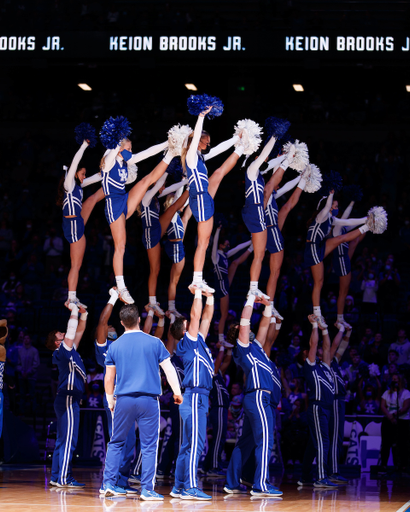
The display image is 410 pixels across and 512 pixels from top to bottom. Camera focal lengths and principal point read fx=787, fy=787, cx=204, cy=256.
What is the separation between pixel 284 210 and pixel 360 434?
4123mm

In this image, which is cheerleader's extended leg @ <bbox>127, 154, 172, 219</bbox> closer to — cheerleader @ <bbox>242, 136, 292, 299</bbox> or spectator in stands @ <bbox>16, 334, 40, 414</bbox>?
cheerleader @ <bbox>242, 136, 292, 299</bbox>

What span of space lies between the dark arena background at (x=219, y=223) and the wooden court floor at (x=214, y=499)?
0.04m

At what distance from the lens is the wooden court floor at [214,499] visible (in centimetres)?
732

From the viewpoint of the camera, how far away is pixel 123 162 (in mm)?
8891

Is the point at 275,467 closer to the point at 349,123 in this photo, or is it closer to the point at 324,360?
the point at 324,360

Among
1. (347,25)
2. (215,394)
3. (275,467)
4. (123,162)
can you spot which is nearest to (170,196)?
(123,162)

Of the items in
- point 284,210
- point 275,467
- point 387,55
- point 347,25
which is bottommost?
point 275,467

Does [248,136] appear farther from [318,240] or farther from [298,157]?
[318,240]

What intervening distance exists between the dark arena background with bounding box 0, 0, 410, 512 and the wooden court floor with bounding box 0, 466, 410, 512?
0.04 m

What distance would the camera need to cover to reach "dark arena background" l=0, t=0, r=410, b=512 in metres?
11.7

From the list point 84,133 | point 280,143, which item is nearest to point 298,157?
point 280,143

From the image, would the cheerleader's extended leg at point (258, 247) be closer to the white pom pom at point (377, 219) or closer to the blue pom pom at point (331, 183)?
the blue pom pom at point (331, 183)

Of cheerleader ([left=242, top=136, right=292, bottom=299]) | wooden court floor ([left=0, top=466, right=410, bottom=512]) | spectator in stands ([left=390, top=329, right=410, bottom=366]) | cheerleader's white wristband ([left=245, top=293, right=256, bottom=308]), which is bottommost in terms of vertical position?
wooden court floor ([left=0, top=466, right=410, bottom=512])

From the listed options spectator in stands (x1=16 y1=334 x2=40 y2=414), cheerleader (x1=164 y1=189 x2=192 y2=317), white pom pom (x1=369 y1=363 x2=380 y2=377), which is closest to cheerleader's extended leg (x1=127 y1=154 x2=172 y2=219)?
cheerleader (x1=164 y1=189 x2=192 y2=317)
